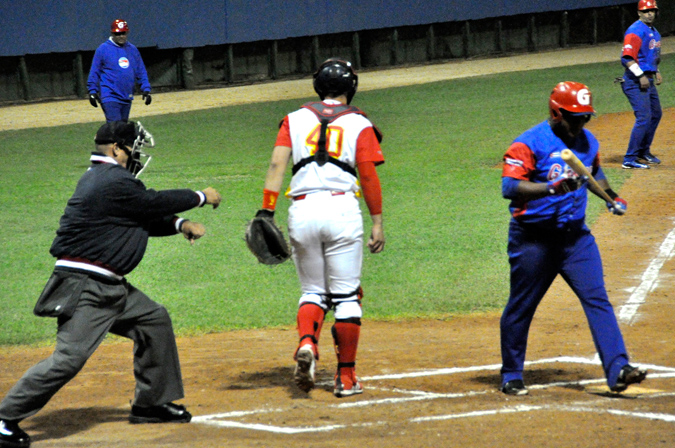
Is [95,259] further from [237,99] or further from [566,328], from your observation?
[237,99]

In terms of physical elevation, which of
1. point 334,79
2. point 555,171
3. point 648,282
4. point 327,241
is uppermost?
point 334,79

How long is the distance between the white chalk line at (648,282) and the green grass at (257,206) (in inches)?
42.0

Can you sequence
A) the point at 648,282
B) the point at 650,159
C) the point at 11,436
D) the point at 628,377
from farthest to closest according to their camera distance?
the point at 650,159
the point at 648,282
the point at 628,377
the point at 11,436

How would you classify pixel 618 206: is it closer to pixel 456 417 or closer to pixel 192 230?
pixel 456 417

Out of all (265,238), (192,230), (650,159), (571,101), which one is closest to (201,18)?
(650,159)

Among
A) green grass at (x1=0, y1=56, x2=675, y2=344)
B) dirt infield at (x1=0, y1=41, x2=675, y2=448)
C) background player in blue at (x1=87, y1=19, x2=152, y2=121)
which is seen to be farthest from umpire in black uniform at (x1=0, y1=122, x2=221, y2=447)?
background player in blue at (x1=87, y1=19, x2=152, y2=121)

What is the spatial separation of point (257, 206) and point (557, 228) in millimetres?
6958

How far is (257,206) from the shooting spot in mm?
11703

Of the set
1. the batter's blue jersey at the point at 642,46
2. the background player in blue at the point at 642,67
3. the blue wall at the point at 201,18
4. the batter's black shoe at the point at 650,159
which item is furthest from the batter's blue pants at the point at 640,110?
the blue wall at the point at 201,18

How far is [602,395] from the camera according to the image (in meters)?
5.24

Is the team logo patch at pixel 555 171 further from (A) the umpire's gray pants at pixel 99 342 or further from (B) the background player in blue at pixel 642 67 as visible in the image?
(B) the background player in blue at pixel 642 67

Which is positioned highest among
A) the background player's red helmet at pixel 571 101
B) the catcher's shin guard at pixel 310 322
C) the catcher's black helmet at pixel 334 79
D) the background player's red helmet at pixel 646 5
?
the background player's red helmet at pixel 646 5

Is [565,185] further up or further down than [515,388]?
further up

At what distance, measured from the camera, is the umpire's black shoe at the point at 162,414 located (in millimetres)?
5031
